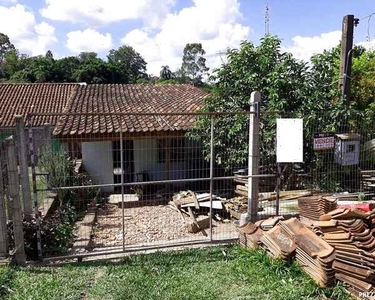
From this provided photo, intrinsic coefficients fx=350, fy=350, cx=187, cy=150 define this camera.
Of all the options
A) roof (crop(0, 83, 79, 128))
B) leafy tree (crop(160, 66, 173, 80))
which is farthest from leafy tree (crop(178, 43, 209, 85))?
roof (crop(0, 83, 79, 128))

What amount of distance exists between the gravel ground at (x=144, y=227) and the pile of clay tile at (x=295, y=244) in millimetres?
1689

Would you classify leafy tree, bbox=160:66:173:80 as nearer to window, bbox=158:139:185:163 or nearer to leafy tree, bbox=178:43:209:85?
leafy tree, bbox=178:43:209:85

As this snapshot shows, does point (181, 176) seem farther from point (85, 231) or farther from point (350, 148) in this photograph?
point (350, 148)

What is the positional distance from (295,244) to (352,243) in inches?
29.5

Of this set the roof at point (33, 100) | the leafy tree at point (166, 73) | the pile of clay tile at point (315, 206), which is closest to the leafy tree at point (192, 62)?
the leafy tree at point (166, 73)

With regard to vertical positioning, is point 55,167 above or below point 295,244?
above

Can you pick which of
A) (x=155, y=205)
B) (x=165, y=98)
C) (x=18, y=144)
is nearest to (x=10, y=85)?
(x=165, y=98)

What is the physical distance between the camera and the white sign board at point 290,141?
6051 millimetres

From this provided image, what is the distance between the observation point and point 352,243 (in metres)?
4.68

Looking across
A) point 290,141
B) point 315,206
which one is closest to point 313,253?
point 315,206

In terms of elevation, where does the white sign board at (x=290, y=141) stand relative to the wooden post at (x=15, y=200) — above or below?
above

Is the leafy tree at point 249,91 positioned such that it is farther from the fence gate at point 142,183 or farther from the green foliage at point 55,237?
the green foliage at point 55,237

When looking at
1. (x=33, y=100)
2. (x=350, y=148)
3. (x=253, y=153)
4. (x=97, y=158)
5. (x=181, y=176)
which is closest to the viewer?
(x=253, y=153)

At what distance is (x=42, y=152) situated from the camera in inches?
388
